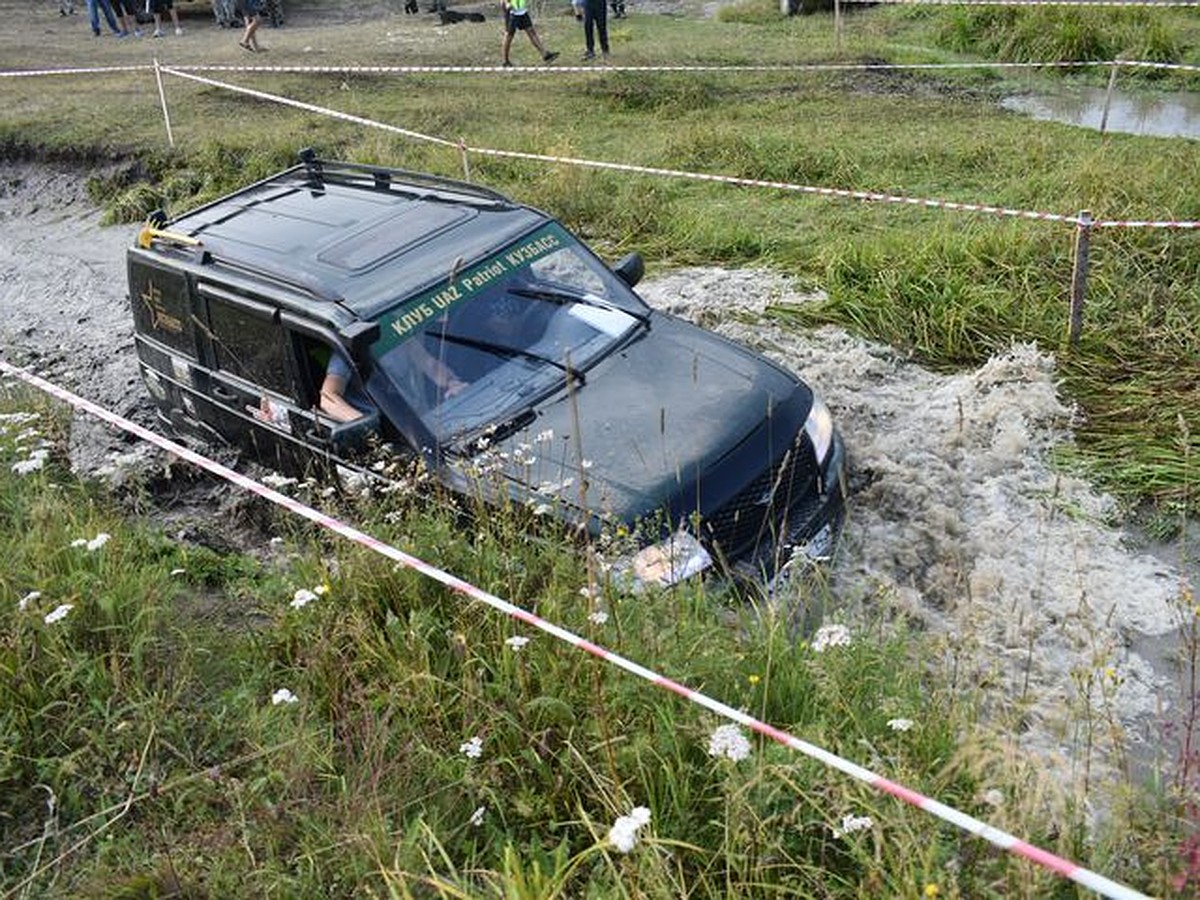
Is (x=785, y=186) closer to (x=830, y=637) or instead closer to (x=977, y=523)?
(x=977, y=523)

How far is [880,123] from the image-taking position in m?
13.3

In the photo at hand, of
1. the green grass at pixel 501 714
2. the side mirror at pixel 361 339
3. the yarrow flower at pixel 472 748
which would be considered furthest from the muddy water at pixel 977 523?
the side mirror at pixel 361 339

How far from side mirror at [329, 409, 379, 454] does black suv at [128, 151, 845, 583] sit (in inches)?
0.6

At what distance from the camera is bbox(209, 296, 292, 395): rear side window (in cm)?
561

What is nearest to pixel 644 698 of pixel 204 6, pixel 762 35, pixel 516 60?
pixel 516 60

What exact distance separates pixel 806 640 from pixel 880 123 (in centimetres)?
1086

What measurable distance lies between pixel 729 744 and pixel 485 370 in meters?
2.89

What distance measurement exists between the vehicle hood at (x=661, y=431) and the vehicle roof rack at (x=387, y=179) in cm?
136

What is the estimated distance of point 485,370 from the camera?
214 inches

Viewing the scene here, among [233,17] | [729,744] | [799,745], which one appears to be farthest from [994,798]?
[233,17]

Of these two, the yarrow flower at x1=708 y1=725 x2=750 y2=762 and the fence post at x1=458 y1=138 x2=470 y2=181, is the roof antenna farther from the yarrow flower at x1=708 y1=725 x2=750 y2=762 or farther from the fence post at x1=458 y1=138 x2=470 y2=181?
the yarrow flower at x1=708 y1=725 x2=750 y2=762

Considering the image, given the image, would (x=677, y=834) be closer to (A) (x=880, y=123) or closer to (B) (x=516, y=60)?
(A) (x=880, y=123)

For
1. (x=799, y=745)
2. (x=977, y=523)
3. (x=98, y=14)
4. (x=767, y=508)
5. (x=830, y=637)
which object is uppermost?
(x=98, y=14)

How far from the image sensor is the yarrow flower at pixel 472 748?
129 inches
